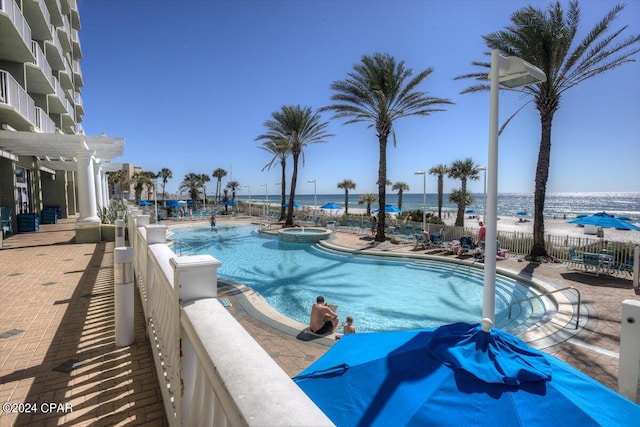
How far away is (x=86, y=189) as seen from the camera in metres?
12.8

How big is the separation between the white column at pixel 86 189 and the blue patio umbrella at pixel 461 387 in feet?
44.5

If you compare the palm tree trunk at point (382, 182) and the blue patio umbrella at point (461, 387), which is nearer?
the blue patio umbrella at point (461, 387)

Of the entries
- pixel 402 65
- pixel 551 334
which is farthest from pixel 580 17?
pixel 551 334

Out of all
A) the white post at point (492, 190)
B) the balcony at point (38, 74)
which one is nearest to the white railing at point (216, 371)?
the white post at point (492, 190)

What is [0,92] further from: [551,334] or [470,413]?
[551,334]

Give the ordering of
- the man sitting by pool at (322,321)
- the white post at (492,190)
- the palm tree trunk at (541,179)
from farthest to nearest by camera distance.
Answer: the palm tree trunk at (541,179) → the man sitting by pool at (322,321) → the white post at (492,190)

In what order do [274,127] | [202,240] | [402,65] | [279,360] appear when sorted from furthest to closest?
[274,127] < [202,240] < [402,65] < [279,360]

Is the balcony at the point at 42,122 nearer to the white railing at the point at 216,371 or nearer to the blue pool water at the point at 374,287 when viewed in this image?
the blue pool water at the point at 374,287

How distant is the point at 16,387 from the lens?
10.8ft

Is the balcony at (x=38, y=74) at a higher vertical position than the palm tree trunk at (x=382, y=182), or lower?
higher

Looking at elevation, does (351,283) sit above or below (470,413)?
below

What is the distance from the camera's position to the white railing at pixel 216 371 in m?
0.97

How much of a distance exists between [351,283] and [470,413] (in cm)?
974

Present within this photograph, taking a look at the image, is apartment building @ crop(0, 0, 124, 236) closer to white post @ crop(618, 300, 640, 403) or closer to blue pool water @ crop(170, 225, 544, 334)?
blue pool water @ crop(170, 225, 544, 334)
